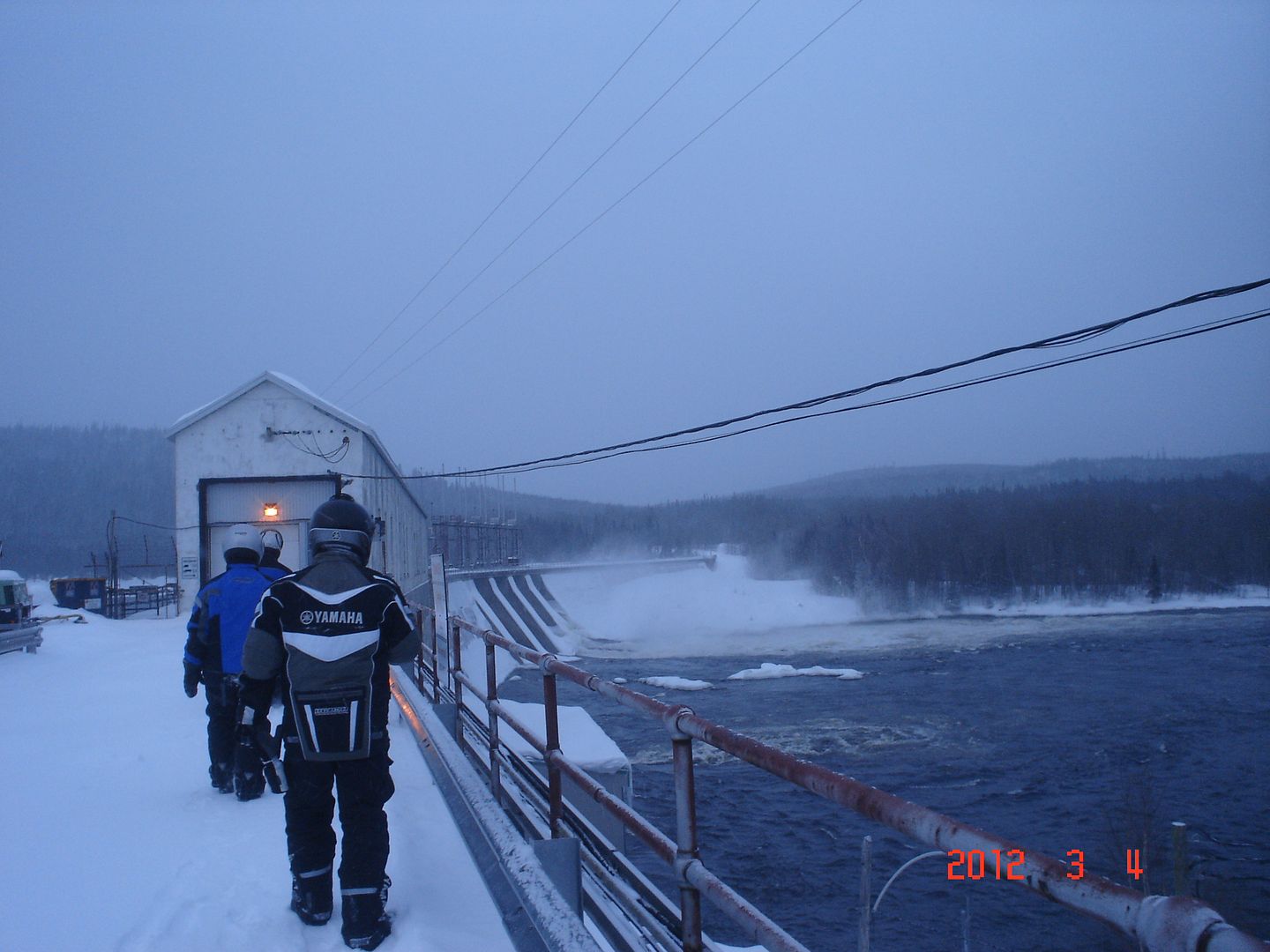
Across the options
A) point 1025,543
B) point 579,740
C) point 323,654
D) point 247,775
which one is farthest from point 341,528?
point 1025,543

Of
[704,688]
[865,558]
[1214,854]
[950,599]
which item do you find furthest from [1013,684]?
[865,558]

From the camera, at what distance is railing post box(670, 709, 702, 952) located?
93.5 inches

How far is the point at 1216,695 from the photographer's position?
25062mm

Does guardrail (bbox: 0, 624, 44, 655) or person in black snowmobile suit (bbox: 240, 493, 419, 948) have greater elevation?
person in black snowmobile suit (bbox: 240, 493, 419, 948)

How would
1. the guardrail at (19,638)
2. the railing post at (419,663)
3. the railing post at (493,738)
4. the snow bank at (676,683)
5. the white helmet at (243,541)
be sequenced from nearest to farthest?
the railing post at (493,738) < the white helmet at (243,541) < the railing post at (419,663) < the guardrail at (19,638) < the snow bank at (676,683)

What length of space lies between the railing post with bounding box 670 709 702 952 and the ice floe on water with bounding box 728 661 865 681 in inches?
1195

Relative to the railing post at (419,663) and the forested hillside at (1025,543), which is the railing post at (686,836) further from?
the forested hillside at (1025,543)

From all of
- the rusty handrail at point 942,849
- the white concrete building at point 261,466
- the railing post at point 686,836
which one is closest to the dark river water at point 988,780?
the railing post at point 686,836

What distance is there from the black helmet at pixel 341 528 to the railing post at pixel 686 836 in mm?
1714

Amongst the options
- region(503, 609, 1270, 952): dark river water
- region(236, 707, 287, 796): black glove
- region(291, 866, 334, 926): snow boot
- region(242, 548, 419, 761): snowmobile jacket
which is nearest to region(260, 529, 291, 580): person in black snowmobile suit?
region(236, 707, 287, 796): black glove

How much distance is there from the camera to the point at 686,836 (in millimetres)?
2404

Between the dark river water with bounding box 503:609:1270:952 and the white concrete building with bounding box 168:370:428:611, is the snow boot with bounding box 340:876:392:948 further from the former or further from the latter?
the white concrete building with bounding box 168:370:428:611

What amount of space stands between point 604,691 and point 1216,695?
1108 inches

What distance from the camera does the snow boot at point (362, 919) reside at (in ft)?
10.7
